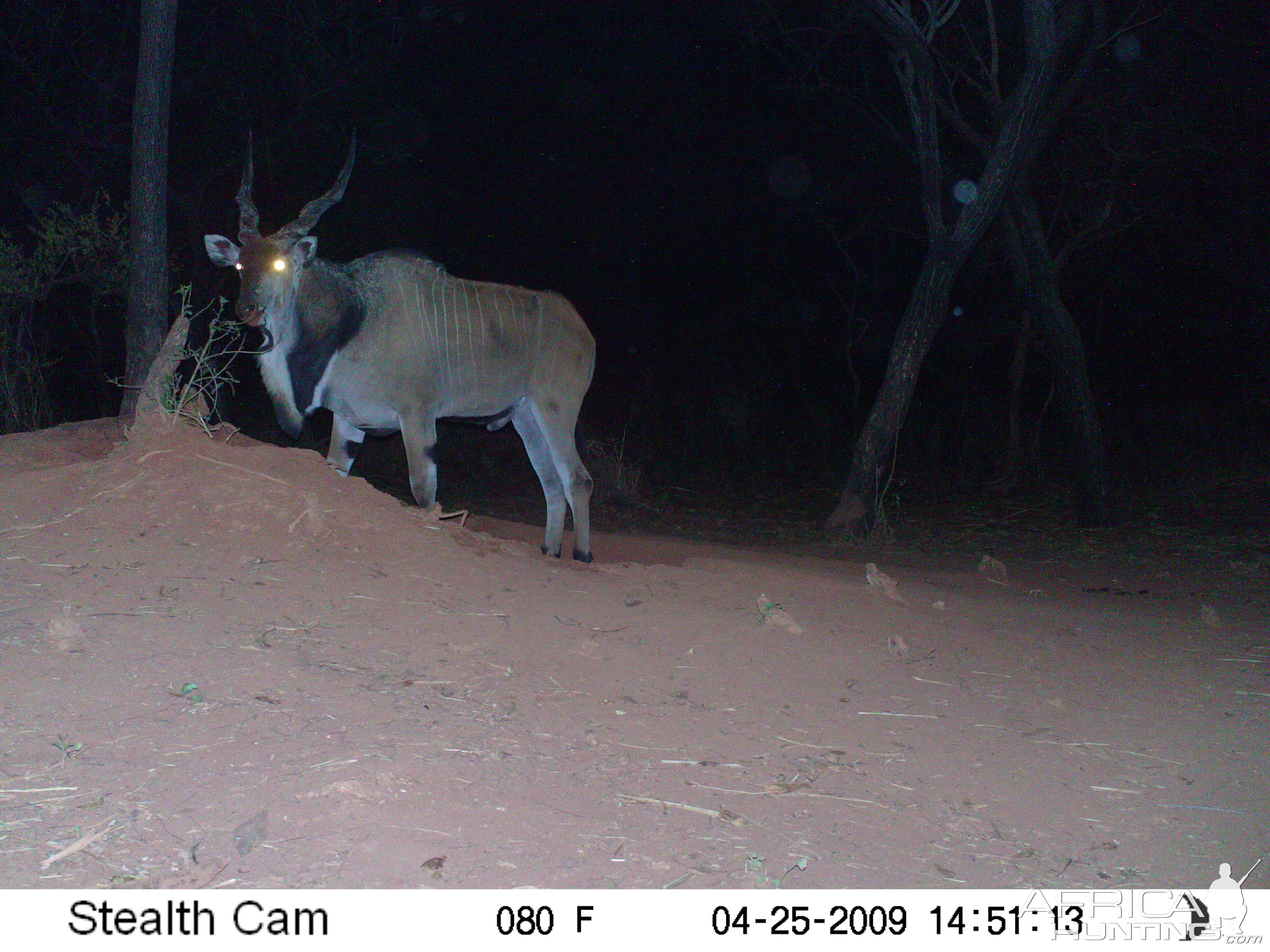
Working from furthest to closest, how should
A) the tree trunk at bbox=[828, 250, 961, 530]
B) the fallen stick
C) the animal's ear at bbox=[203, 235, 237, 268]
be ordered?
the tree trunk at bbox=[828, 250, 961, 530] < the animal's ear at bbox=[203, 235, 237, 268] < the fallen stick

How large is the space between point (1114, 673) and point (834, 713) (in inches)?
67.5

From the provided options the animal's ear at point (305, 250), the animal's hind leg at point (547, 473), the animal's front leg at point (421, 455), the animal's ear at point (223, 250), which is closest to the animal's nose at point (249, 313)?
the animal's ear at point (223, 250)

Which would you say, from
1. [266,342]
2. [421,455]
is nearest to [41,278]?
[266,342]

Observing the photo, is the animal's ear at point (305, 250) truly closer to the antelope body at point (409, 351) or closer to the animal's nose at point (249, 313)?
the antelope body at point (409, 351)

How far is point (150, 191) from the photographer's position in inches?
274

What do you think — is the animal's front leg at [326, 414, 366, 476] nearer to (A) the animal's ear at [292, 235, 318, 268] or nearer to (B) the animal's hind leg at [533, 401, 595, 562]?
(A) the animal's ear at [292, 235, 318, 268]

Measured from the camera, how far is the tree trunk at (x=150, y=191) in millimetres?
6941

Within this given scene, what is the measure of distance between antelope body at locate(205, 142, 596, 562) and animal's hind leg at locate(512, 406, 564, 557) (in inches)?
0.4

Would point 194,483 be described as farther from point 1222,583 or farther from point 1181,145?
point 1181,145

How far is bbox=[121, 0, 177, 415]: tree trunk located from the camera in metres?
6.94

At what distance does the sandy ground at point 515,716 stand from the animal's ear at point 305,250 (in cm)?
148

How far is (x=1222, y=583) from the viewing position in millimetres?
7734

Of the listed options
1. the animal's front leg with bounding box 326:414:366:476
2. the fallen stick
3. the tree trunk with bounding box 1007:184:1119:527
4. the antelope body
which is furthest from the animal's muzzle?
the tree trunk with bounding box 1007:184:1119:527

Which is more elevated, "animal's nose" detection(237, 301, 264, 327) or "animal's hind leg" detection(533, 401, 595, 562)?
"animal's nose" detection(237, 301, 264, 327)
